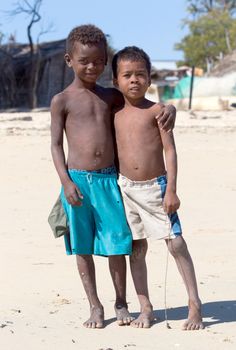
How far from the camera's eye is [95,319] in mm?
5000

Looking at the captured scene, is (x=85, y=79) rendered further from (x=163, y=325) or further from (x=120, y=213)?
(x=163, y=325)

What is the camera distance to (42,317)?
16.9 feet

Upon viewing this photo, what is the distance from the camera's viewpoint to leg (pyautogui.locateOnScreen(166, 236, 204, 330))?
4883 mm

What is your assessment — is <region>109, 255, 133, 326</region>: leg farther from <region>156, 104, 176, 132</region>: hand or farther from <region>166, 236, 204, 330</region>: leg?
<region>156, 104, 176, 132</region>: hand

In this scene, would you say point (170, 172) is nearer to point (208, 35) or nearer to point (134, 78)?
point (134, 78)

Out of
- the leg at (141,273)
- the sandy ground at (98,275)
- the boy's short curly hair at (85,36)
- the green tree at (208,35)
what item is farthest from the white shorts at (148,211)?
the green tree at (208,35)

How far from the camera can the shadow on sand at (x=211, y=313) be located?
5.11 m

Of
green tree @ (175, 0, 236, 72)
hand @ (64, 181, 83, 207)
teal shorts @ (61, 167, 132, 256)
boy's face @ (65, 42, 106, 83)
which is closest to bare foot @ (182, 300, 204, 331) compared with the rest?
teal shorts @ (61, 167, 132, 256)

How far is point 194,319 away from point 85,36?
1553mm

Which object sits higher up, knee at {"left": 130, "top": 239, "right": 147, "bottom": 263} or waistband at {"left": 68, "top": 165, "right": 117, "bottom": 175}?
waistband at {"left": 68, "top": 165, "right": 117, "bottom": 175}

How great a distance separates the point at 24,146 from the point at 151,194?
29.9 feet

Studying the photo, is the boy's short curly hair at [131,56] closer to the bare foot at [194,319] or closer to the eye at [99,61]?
the eye at [99,61]

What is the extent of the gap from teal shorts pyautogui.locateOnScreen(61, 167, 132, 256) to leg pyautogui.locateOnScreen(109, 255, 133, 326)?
0.12m

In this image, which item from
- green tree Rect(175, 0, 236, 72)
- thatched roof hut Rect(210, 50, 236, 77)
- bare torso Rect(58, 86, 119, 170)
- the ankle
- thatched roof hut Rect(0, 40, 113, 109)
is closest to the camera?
bare torso Rect(58, 86, 119, 170)
